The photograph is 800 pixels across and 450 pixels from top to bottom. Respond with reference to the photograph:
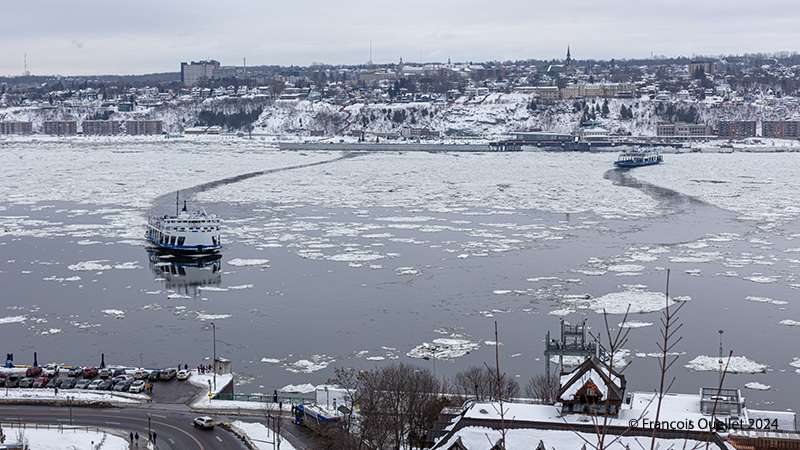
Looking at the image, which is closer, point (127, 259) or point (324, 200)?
point (127, 259)

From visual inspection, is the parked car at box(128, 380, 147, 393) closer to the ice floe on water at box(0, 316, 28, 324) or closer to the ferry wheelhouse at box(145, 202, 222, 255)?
the ice floe on water at box(0, 316, 28, 324)

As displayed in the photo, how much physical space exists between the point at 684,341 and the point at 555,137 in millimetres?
99076

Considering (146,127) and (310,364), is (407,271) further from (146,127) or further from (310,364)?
(146,127)

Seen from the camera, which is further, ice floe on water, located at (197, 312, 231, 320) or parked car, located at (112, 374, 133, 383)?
ice floe on water, located at (197, 312, 231, 320)

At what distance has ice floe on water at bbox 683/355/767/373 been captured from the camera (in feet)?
64.0

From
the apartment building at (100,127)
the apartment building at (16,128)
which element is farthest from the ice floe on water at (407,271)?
the apartment building at (16,128)

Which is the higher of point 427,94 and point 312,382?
point 427,94

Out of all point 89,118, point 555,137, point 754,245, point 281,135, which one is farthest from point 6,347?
point 89,118

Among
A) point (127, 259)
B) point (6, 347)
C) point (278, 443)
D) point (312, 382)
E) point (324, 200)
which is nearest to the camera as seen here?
point (278, 443)

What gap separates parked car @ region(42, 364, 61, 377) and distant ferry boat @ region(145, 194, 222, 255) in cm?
1627

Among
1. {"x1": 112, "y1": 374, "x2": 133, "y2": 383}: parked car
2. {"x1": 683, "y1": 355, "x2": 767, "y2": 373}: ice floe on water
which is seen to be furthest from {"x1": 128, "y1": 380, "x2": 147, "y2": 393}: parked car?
{"x1": 683, "y1": 355, "x2": 767, "y2": 373}: ice floe on water

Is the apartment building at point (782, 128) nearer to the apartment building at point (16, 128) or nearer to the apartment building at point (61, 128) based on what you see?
the apartment building at point (61, 128)

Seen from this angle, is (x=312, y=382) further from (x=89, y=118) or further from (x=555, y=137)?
(x=89, y=118)

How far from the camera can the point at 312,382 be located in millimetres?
19109
